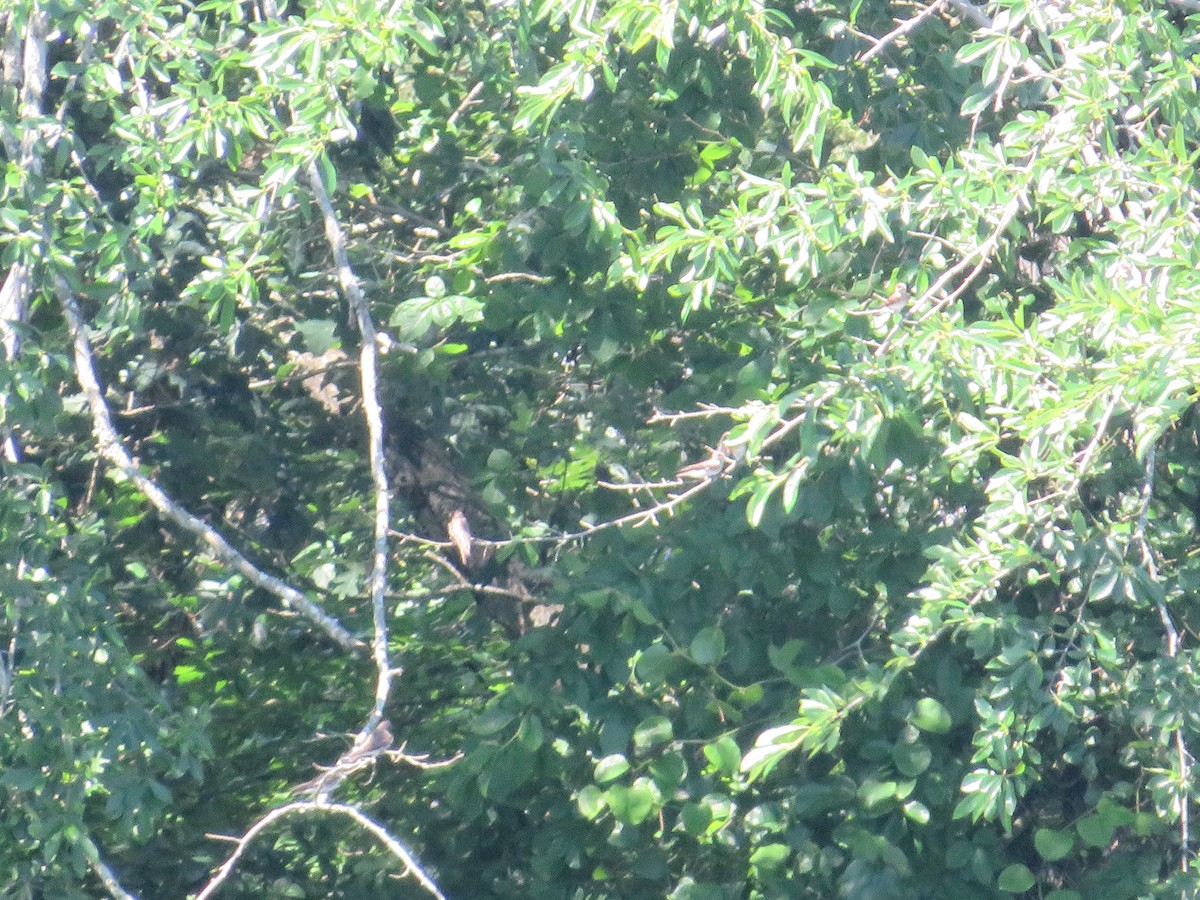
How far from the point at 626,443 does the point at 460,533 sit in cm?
49

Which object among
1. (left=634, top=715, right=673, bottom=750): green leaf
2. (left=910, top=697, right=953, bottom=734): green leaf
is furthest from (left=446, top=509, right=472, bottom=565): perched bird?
(left=910, top=697, right=953, bottom=734): green leaf

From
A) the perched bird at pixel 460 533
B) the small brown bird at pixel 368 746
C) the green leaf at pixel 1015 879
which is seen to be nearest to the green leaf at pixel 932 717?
the green leaf at pixel 1015 879

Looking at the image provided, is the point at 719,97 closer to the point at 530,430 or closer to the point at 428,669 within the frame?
the point at 530,430

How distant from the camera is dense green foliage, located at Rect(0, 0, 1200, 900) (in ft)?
8.52

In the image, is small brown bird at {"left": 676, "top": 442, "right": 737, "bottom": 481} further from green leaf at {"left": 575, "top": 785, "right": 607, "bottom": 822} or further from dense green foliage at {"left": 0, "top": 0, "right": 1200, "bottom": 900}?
green leaf at {"left": 575, "top": 785, "right": 607, "bottom": 822}

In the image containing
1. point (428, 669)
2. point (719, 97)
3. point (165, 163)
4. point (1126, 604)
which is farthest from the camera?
point (428, 669)

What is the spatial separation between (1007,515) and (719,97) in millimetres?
1405

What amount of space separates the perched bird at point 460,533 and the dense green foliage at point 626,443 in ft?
0.25

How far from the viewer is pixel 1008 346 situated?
251 centimetres

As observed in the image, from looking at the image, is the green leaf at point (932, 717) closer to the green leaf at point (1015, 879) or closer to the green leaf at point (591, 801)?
the green leaf at point (1015, 879)

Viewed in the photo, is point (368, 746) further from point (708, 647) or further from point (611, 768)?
point (708, 647)

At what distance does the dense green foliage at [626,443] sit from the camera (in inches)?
102

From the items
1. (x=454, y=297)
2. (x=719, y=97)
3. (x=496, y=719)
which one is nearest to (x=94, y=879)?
(x=496, y=719)

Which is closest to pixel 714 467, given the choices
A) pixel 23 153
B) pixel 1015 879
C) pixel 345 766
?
pixel 345 766
